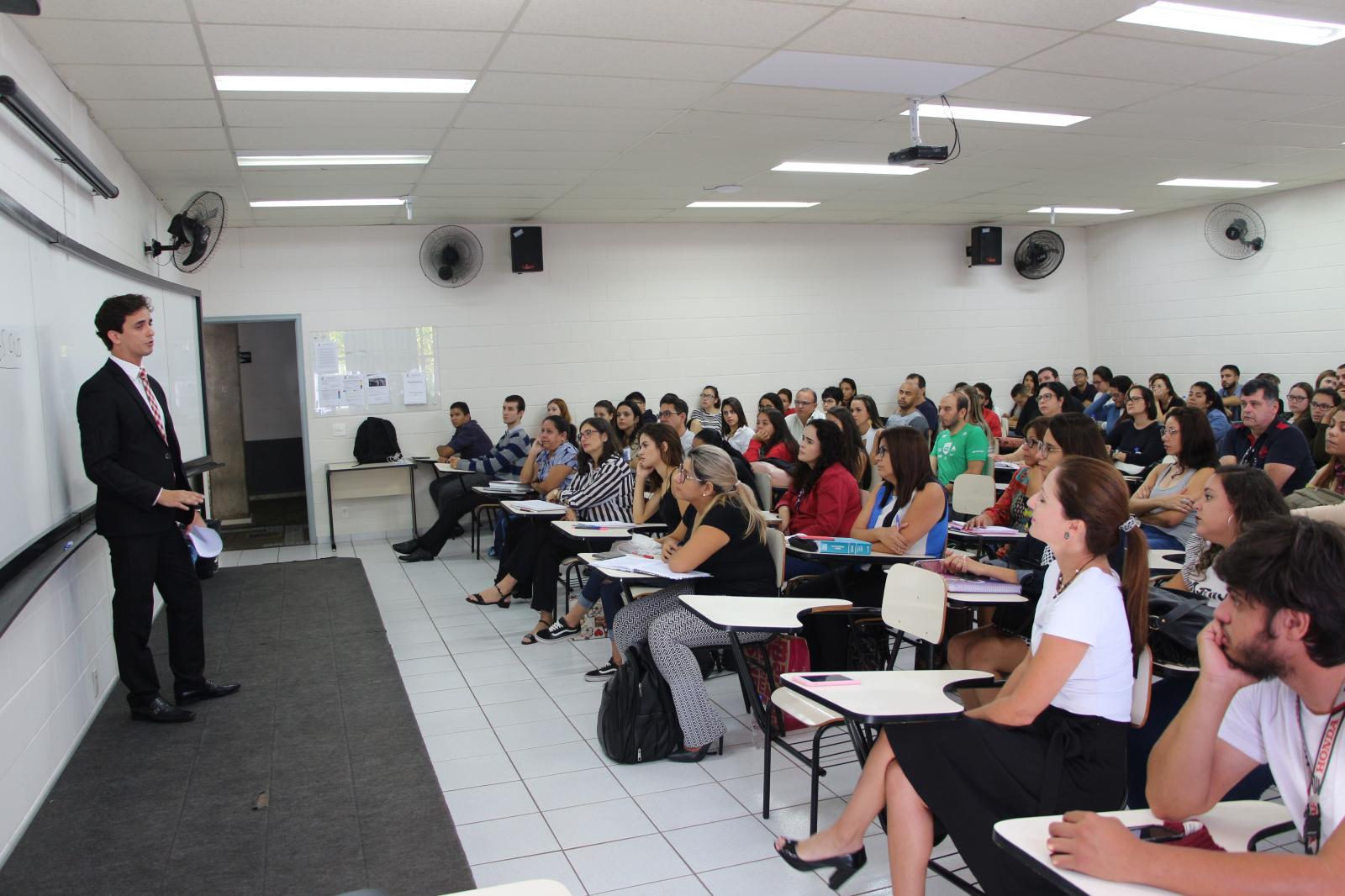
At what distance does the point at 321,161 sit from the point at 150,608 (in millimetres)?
3433

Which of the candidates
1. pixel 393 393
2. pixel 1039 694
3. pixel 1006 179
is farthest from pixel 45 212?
pixel 1006 179

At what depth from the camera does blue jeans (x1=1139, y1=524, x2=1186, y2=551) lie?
4379 millimetres

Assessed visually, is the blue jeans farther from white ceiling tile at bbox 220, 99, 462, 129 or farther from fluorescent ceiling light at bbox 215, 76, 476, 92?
white ceiling tile at bbox 220, 99, 462, 129

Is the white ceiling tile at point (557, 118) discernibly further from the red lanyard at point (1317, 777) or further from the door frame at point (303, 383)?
the red lanyard at point (1317, 777)

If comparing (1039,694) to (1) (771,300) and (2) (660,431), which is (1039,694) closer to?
(2) (660,431)

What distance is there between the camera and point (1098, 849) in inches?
57.9

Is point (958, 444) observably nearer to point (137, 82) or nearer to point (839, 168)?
point (839, 168)

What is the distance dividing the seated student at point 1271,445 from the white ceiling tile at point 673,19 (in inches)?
117

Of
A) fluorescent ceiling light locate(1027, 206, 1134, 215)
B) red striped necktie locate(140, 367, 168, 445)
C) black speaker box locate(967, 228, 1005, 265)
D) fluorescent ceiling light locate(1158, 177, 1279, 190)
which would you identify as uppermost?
fluorescent ceiling light locate(1027, 206, 1134, 215)

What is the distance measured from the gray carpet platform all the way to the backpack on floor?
1.25 metres

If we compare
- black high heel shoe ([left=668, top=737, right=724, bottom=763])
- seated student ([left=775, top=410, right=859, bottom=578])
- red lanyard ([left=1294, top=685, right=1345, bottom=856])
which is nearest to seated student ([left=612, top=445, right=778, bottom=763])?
black high heel shoe ([left=668, top=737, right=724, bottom=763])

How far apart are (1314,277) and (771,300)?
198 inches

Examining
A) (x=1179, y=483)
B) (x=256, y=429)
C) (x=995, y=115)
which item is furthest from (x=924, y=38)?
(x=256, y=429)

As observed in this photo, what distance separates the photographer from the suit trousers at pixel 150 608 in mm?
3768
